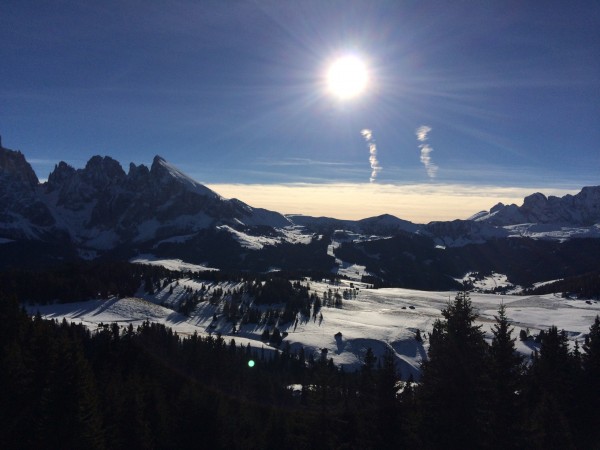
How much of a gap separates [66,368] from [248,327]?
149705mm

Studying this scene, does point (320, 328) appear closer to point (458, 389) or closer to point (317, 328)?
point (317, 328)

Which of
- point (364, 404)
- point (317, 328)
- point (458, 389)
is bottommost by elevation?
point (317, 328)

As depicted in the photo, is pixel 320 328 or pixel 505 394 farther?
pixel 320 328

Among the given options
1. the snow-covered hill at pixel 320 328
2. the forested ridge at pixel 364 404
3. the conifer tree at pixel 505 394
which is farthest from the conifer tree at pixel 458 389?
the snow-covered hill at pixel 320 328

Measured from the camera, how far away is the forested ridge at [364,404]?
23219 millimetres

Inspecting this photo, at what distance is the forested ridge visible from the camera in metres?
23.2

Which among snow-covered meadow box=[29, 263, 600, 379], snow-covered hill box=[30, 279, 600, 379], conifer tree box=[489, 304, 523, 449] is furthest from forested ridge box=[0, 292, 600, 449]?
snow-covered meadow box=[29, 263, 600, 379]

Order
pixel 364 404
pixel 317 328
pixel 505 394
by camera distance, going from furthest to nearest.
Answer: pixel 317 328
pixel 364 404
pixel 505 394

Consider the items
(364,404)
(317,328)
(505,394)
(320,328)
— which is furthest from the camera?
(317,328)

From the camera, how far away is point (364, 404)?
102ft

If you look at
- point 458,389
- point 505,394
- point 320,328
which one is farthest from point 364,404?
point 320,328

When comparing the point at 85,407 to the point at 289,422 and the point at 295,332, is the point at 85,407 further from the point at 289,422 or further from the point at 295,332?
the point at 295,332

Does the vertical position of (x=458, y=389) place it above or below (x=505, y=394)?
above

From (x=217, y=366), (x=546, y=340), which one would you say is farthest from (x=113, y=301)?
(x=546, y=340)
